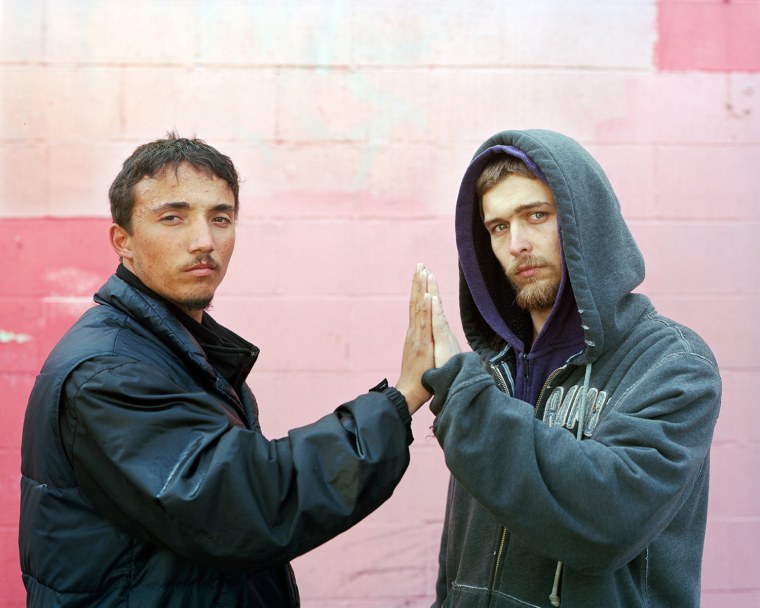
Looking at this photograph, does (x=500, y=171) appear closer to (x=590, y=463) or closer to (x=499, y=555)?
(x=590, y=463)

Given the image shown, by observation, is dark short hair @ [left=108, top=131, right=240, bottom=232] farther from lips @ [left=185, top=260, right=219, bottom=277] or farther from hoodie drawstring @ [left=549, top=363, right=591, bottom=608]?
hoodie drawstring @ [left=549, top=363, right=591, bottom=608]

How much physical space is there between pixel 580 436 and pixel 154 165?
4.27ft

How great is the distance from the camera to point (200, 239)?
2.11 metres

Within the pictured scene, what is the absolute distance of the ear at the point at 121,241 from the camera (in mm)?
2168

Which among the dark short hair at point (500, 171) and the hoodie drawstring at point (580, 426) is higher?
the dark short hair at point (500, 171)

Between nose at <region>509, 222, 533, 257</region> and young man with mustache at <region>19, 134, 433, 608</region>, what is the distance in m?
0.31

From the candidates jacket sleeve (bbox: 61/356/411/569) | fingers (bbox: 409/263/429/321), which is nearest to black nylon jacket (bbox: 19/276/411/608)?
jacket sleeve (bbox: 61/356/411/569)

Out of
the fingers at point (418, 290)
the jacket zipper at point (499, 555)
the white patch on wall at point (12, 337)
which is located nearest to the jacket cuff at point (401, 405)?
the fingers at point (418, 290)

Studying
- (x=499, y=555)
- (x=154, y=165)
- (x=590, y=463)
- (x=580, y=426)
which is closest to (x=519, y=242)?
(x=580, y=426)

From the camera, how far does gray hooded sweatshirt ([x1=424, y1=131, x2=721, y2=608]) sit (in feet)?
5.45

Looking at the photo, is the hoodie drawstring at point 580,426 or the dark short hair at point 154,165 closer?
the hoodie drawstring at point 580,426

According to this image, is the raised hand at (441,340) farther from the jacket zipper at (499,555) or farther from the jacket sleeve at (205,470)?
the jacket zipper at (499,555)

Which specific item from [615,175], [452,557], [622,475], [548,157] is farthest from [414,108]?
[622,475]

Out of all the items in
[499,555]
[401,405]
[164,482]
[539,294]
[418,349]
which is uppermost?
[539,294]
